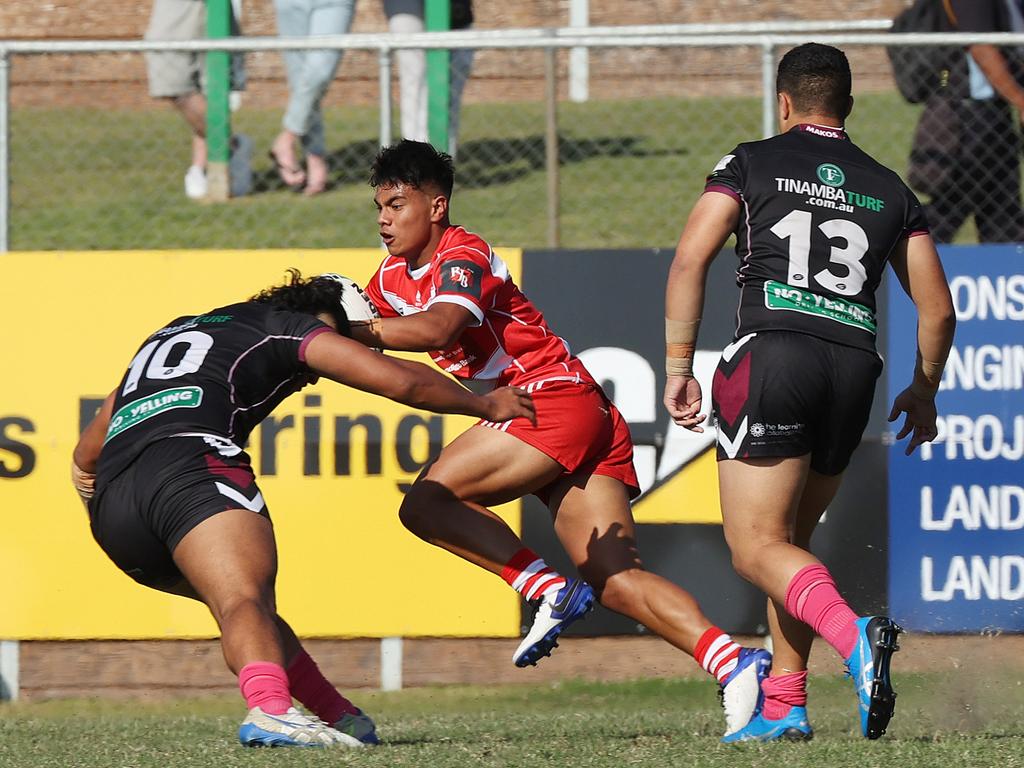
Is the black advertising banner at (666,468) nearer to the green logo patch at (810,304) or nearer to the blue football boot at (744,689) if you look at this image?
the blue football boot at (744,689)

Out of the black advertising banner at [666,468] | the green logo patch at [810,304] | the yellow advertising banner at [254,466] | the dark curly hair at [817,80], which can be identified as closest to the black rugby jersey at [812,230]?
the green logo patch at [810,304]

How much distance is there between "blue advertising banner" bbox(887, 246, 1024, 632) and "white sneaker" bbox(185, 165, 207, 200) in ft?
14.2

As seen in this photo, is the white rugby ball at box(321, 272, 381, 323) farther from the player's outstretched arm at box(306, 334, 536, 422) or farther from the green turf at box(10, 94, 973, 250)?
the green turf at box(10, 94, 973, 250)

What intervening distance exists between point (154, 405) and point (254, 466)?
2.36 meters

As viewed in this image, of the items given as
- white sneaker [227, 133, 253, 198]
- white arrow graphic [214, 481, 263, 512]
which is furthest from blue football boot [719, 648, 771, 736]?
white sneaker [227, 133, 253, 198]

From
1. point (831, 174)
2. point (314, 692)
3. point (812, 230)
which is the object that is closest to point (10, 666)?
point (314, 692)

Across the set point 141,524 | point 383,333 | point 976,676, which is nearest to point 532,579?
point 383,333

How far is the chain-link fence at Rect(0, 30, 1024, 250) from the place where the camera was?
8.61 meters

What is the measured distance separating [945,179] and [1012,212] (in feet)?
1.29

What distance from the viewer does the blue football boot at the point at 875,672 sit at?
4.63 metres

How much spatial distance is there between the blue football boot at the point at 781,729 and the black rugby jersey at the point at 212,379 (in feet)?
6.22

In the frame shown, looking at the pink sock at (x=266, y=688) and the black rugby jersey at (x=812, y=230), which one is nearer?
the pink sock at (x=266, y=688)

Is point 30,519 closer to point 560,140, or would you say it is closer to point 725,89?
point 560,140

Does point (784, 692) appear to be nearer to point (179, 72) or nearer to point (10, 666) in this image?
point (10, 666)
